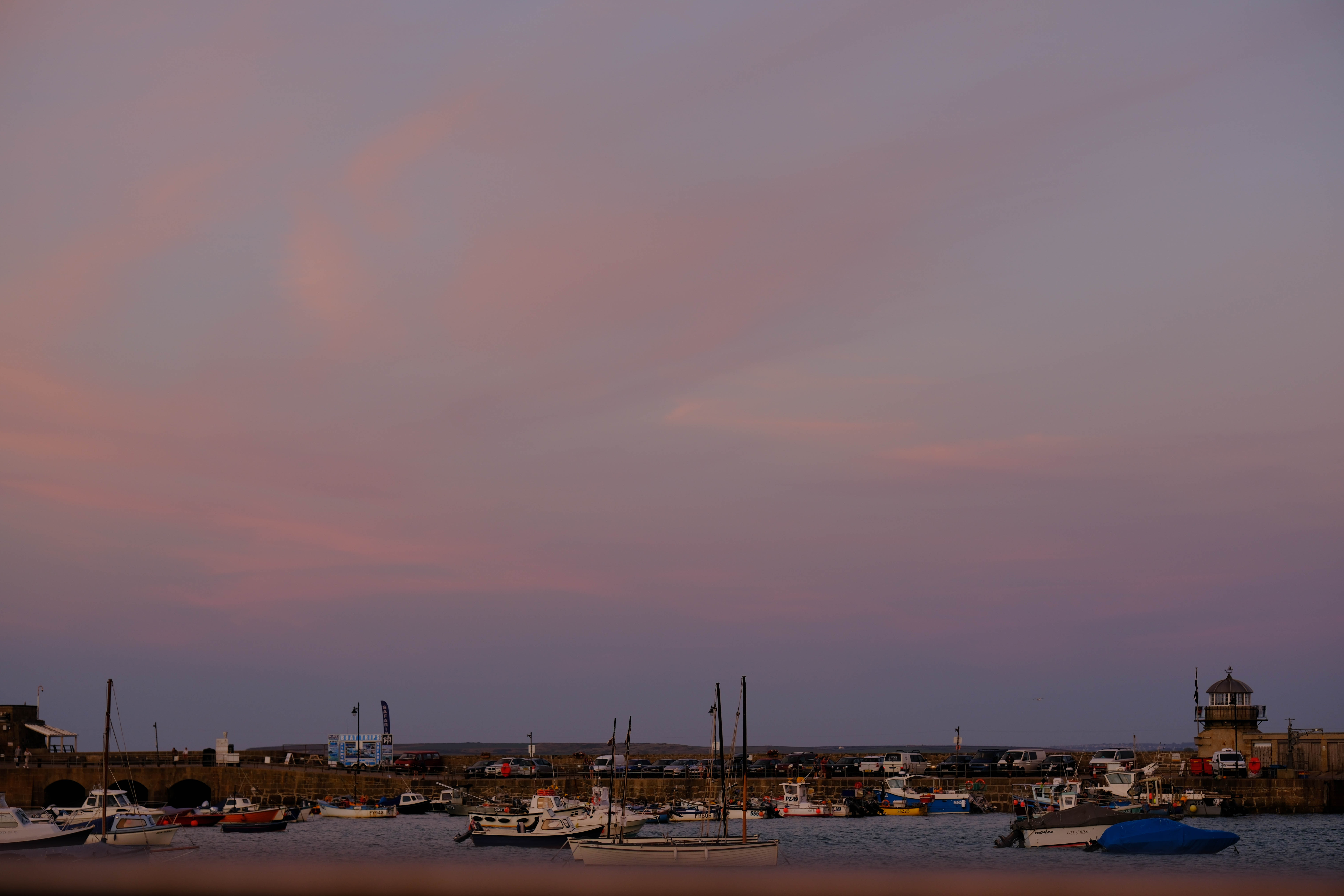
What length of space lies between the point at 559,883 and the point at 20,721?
107 metres

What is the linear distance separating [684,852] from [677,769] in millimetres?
49337

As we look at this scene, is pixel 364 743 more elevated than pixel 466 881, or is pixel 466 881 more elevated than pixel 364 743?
pixel 466 881

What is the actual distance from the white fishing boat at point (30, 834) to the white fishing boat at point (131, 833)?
63 centimetres

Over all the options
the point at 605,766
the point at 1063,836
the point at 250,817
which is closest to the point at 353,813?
the point at 250,817

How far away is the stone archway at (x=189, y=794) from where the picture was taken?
92125 mm

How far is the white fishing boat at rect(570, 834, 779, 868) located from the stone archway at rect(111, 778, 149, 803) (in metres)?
46.6

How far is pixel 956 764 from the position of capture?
98.6m

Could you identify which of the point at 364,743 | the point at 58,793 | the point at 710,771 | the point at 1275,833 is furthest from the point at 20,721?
the point at 1275,833

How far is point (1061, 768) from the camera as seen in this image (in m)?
94.7

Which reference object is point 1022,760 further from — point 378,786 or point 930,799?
point 378,786

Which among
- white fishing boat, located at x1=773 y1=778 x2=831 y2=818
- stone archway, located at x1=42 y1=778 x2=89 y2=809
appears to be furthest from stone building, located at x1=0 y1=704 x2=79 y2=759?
white fishing boat, located at x1=773 y1=778 x2=831 y2=818

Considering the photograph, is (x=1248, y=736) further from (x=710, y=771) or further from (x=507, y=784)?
(x=507, y=784)

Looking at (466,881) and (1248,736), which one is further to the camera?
(1248,736)

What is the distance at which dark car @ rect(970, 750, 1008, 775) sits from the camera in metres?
96.6
